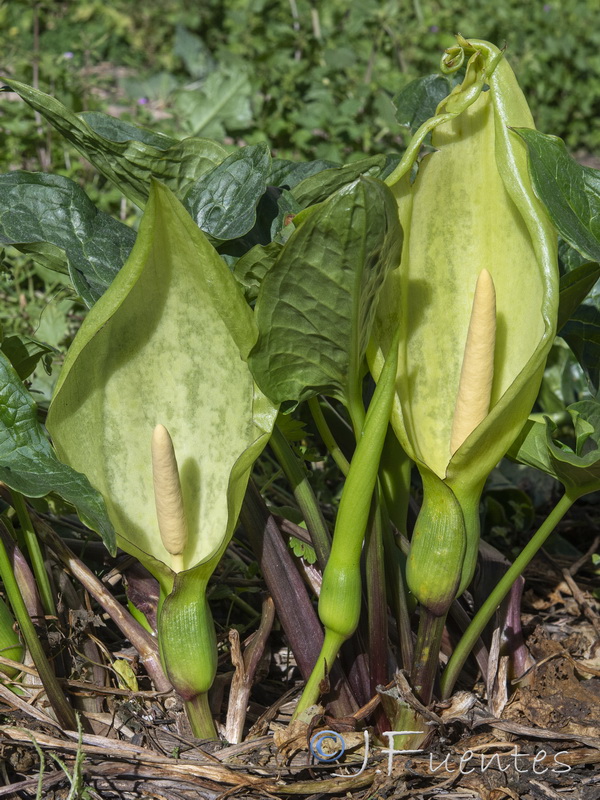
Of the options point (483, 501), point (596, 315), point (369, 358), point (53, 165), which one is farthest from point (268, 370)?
point (53, 165)

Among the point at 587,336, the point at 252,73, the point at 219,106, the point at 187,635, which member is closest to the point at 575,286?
the point at 587,336

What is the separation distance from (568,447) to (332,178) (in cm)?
34

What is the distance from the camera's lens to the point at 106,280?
0.89 m

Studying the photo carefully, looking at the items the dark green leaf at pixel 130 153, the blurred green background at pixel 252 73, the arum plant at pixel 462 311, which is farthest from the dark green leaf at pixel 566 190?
the blurred green background at pixel 252 73

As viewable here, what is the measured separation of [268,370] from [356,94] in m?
2.02

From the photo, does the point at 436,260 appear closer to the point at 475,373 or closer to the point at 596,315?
the point at 475,373

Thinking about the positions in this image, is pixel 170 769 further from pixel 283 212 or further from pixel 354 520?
pixel 283 212

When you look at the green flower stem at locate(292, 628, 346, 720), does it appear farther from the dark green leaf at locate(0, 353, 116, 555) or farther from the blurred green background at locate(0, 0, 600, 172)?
the blurred green background at locate(0, 0, 600, 172)

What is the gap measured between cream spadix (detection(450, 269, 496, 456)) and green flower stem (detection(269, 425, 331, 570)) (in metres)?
0.16

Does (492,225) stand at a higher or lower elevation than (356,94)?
higher

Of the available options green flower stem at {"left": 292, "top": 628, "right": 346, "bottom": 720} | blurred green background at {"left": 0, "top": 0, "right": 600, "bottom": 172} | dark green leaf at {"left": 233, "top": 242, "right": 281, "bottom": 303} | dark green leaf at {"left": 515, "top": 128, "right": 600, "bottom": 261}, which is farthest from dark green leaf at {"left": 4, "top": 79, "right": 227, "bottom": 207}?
blurred green background at {"left": 0, "top": 0, "right": 600, "bottom": 172}

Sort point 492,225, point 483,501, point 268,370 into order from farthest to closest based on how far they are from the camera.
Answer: point 483,501 → point 492,225 → point 268,370

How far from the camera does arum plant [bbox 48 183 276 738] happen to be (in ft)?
2.48

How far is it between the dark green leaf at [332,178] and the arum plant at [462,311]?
27 mm
